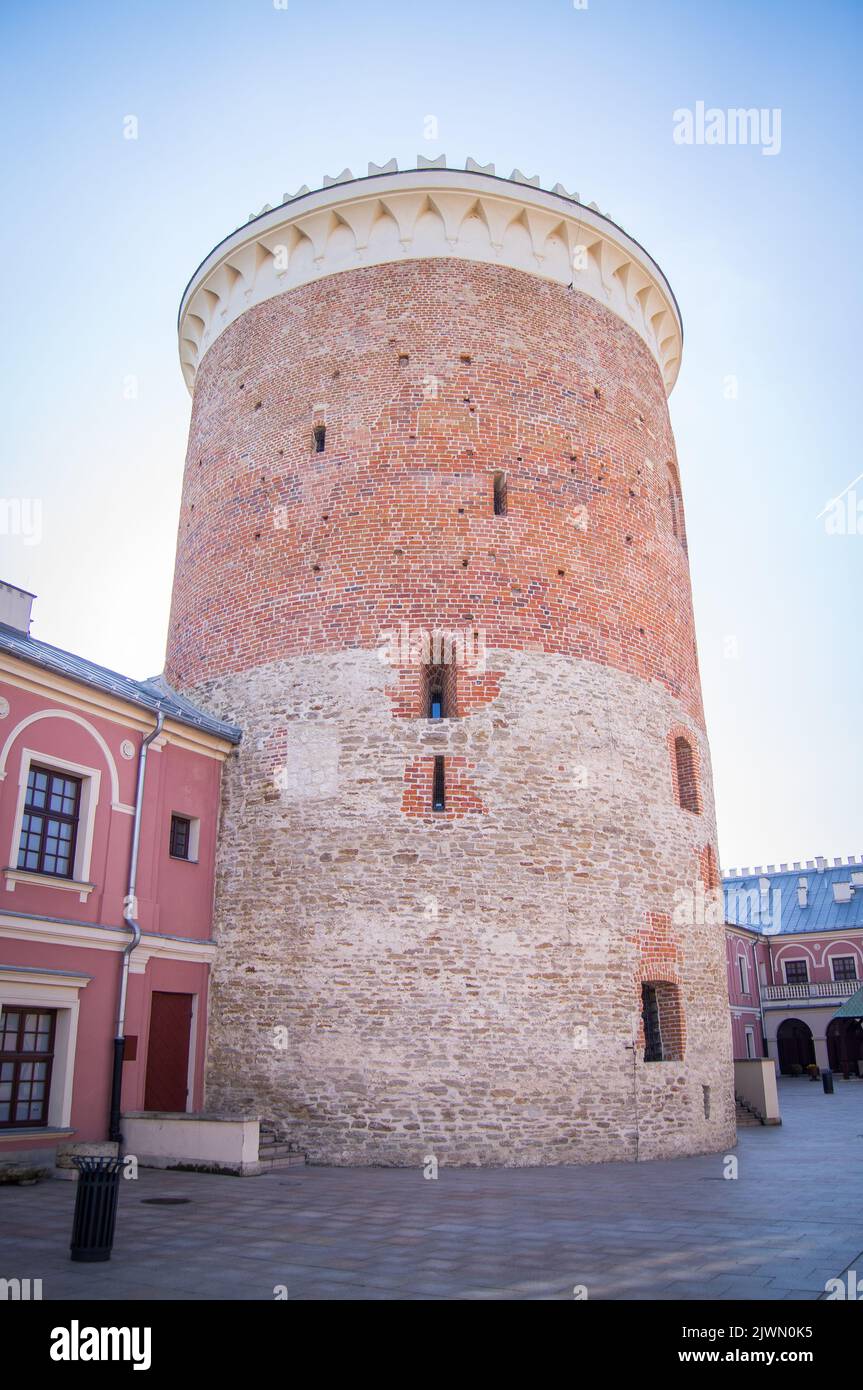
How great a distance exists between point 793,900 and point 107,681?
45706 mm

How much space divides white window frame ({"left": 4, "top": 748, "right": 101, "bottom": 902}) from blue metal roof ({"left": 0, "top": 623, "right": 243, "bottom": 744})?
1.11 m

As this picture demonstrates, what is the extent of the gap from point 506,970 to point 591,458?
28.8 ft

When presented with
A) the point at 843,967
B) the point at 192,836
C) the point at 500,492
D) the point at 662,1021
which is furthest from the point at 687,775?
the point at 843,967

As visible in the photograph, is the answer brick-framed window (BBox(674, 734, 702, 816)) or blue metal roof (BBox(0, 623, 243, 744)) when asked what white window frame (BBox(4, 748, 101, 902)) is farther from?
brick-framed window (BBox(674, 734, 702, 816))

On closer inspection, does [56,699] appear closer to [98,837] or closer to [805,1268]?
[98,837]

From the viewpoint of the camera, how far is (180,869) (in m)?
14.8

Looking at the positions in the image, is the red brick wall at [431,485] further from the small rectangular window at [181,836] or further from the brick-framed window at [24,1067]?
the brick-framed window at [24,1067]

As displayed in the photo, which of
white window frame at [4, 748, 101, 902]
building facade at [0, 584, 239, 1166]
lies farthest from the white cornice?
white window frame at [4, 748, 101, 902]

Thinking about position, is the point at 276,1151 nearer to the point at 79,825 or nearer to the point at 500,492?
the point at 79,825

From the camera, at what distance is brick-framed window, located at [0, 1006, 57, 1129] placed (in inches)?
464

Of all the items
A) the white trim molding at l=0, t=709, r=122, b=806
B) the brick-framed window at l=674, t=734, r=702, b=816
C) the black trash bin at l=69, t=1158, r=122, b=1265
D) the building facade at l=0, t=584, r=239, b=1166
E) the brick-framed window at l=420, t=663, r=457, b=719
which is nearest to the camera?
the black trash bin at l=69, t=1158, r=122, b=1265

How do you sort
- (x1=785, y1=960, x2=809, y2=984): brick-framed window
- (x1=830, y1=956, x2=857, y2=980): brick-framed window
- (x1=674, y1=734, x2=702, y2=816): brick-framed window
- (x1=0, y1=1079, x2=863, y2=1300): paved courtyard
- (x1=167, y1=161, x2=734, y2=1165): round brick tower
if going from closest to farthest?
(x1=0, y1=1079, x2=863, y2=1300): paved courtyard → (x1=167, y1=161, x2=734, y2=1165): round brick tower → (x1=674, y1=734, x2=702, y2=816): brick-framed window → (x1=830, y1=956, x2=857, y2=980): brick-framed window → (x1=785, y1=960, x2=809, y2=984): brick-framed window

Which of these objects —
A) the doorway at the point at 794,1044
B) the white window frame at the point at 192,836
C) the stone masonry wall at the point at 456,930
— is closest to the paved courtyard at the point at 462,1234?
the stone masonry wall at the point at 456,930

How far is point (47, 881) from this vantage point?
40.8ft
